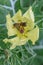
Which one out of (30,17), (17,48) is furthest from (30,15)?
Answer: (17,48)

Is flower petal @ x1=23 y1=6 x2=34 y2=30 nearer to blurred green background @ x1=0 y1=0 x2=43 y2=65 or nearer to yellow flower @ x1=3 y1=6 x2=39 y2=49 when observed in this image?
yellow flower @ x1=3 y1=6 x2=39 y2=49

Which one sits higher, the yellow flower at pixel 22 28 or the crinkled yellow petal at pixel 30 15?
the crinkled yellow petal at pixel 30 15

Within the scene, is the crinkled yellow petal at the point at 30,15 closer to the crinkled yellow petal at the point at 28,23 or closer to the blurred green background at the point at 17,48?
the crinkled yellow petal at the point at 28,23

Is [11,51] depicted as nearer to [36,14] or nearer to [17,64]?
[17,64]

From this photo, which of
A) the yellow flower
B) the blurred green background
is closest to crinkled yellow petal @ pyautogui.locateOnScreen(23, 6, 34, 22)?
the yellow flower

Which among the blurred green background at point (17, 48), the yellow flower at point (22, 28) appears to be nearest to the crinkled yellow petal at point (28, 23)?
the yellow flower at point (22, 28)

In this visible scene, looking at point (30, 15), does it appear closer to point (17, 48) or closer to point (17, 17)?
point (17, 17)

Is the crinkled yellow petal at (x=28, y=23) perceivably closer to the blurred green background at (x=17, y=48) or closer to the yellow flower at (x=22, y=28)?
the yellow flower at (x=22, y=28)

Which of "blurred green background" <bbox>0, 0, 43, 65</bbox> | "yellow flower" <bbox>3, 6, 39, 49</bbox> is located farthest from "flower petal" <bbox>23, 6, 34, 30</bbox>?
"blurred green background" <bbox>0, 0, 43, 65</bbox>

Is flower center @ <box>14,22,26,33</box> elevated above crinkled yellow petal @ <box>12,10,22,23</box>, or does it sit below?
below

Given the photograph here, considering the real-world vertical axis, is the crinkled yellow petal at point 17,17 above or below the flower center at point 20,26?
above
